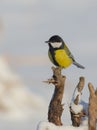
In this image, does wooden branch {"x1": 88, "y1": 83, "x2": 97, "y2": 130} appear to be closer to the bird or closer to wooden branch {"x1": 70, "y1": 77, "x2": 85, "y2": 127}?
wooden branch {"x1": 70, "y1": 77, "x2": 85, "y2": 127}

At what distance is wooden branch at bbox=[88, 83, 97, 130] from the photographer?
13094mm

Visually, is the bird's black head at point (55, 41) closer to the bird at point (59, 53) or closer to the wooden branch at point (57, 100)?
the bird at point (59, 53)

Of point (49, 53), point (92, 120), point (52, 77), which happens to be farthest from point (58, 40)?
point (92, 120)

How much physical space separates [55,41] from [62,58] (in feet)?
2.42

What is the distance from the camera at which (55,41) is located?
15195mm

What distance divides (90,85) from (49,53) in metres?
2.46

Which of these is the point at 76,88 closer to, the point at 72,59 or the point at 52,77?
the point at 52,77

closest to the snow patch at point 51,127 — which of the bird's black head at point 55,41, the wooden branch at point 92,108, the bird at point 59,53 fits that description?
the wooden branch at point 92,108

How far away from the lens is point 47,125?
43.1ft

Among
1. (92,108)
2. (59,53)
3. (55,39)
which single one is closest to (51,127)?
(92,108)

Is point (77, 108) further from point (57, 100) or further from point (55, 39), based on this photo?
point (55, 39)

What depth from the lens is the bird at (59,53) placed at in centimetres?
1470

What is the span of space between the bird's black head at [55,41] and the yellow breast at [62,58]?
23 cm

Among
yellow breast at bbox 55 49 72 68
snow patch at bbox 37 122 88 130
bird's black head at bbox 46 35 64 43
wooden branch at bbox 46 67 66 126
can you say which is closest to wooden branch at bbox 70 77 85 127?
snow patch at bbox 37 122 88 130
